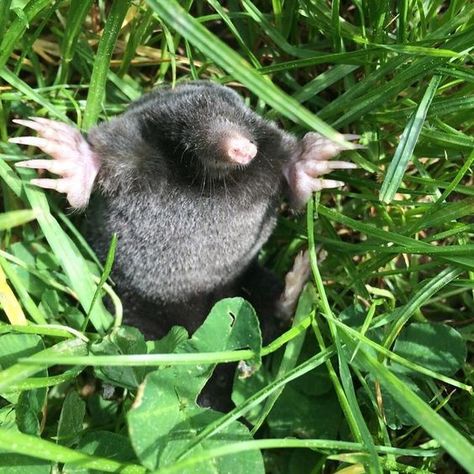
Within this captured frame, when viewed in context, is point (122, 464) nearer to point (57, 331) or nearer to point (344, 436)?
point (57, 331)

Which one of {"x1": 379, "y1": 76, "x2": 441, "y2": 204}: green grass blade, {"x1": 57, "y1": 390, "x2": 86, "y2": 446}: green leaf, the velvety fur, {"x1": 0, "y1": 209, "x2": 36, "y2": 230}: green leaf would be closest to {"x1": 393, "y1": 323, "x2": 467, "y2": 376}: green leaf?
{"x1": 379, "y1": 76, "x2": 441, "y2": 204}: green grass blade

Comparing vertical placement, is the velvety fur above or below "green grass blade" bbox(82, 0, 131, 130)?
below

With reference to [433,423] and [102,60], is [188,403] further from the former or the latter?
[102,60]

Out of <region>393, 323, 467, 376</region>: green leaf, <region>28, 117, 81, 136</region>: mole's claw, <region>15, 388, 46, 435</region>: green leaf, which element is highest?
<region>28, 117, 81, 136</region>: mole's claw

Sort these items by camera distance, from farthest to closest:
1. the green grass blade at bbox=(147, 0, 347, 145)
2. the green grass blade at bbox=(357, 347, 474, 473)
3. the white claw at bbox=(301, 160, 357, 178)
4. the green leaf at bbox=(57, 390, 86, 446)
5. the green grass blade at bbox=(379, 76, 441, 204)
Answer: the white claw at bbox=(301, 160, 357, 178)
the green grass blade at bbox=(379, 76, 441, 204)
the green leaf at bbox=(57, 390, 86, 446)
the green grass blade at bbox=(357, 347, 474, 473)
the green grass blade at bbox=(147, 0, 347, 145)

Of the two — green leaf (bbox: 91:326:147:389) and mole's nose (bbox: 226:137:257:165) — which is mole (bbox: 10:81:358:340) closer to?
mole's nose (bbox: 226:137:257:165)

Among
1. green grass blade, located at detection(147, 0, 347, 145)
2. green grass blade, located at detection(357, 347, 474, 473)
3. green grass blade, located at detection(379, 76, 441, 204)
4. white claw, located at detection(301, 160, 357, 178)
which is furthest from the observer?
white claw, located at detection(301, 160, 357, 178)

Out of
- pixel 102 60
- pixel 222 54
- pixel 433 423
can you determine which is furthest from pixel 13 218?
pixel 433 423
